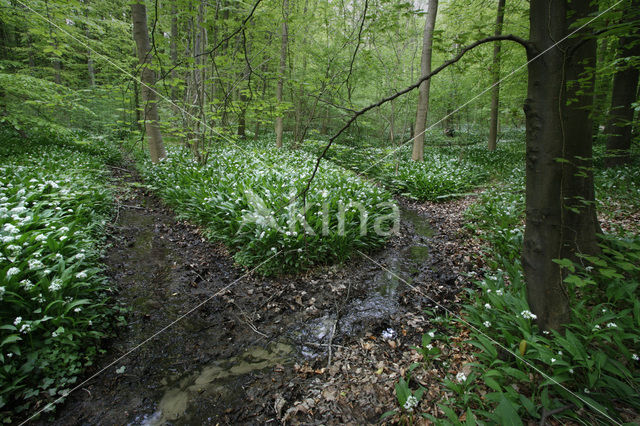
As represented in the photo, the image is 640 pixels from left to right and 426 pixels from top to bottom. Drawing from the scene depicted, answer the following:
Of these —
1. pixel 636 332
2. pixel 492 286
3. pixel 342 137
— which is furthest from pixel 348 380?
pixel 342 137

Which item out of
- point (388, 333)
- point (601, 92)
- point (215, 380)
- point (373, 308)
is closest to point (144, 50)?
point (215, 380)

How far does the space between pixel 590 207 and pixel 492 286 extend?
1142 mm

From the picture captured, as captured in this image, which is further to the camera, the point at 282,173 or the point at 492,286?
the point at 282,173

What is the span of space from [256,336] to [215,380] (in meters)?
0.62

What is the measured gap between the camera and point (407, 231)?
565cm

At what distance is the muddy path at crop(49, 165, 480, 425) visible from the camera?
85.2 inches

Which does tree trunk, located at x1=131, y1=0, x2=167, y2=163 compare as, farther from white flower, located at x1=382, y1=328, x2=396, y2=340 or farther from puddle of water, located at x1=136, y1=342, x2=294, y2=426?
white flower, located at x1=382, y1=328, x2=396, y2=340

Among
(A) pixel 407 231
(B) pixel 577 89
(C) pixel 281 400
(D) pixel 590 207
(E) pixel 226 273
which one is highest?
(B) pixel 577 89

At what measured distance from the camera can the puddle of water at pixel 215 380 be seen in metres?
2.15

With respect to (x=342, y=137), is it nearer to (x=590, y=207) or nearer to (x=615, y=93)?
(x=615, y=93)

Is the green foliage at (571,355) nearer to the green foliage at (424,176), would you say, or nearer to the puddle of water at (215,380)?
the puddle of water at (215,380)

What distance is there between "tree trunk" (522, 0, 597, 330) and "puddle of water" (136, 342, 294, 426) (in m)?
2.32

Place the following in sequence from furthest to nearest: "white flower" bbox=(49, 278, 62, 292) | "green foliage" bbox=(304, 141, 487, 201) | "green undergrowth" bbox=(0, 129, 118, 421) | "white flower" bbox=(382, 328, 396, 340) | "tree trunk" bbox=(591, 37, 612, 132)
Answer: "green foliage" bbox=(304, 141, 487, 201)
"white flower" bbox=(382, 328, 396, 340)
"tree trunk" bbox=(591, 37, 612, 132)
"white flower" bbox=(49, 278, 62, 292)
"green undergrowth" bbox=(0, 129, 118, 421)

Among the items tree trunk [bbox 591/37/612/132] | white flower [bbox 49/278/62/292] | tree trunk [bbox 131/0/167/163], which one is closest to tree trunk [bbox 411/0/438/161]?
tree trunk [bbox 591/37/612/132]
